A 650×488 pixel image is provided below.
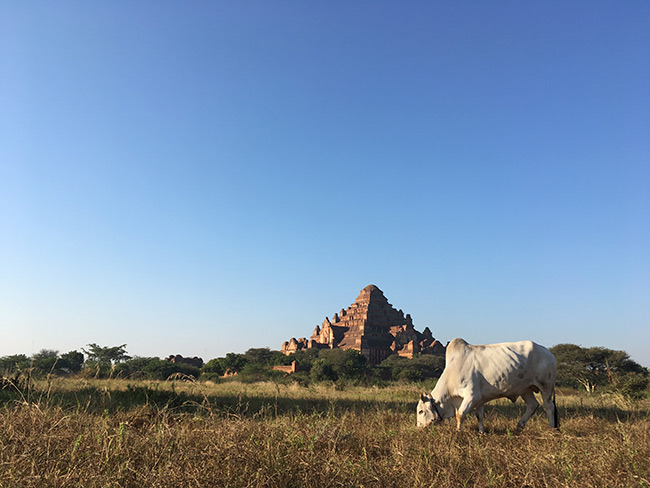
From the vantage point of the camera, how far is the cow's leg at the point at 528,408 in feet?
20.9

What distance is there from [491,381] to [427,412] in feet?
3.65

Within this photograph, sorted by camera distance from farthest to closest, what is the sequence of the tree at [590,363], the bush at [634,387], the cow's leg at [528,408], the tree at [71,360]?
the tree at [71,360], the tree at [590,363], the bush at [634,387], the cow's leg at [528,408]

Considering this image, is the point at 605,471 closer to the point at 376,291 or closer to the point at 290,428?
the point at 290,428

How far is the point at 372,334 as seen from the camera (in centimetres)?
10119

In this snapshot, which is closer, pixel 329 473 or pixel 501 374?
pixel 329 473

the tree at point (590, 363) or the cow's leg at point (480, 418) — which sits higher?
the cow's leg at point (480, 418)

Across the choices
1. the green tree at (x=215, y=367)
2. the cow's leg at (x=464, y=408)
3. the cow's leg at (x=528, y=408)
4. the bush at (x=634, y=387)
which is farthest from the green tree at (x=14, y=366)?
the green tree at (x=215, y=367)

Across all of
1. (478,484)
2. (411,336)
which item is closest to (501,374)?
(478,484)

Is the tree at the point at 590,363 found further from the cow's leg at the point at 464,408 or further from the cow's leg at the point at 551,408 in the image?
the cow's leg at the point at 464,408

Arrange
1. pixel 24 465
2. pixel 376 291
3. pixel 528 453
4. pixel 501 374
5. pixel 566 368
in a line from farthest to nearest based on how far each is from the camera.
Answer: pixel 376 291 → pixel 566 368 → pixel 501 374 → pixel 528 453 → pixel 24 465

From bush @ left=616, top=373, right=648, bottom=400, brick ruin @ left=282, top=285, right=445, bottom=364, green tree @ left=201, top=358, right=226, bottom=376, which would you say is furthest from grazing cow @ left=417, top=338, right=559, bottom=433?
brick ruin @ left=282, top=285, right=445, bottom=364

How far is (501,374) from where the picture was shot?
21.3 feet

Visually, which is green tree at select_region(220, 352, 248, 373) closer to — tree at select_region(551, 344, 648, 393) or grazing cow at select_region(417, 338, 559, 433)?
tree at select_region(551, 344, 648, 393)

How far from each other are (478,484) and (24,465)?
3.49 metres
